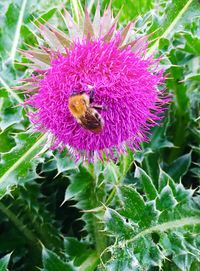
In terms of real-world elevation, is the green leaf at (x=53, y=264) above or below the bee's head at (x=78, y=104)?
below

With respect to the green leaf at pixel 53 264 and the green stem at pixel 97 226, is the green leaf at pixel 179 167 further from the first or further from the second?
the green leaf at pixel 53 264

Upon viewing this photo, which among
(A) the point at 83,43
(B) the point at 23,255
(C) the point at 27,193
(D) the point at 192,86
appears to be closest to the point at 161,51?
(D) the point at 192,86

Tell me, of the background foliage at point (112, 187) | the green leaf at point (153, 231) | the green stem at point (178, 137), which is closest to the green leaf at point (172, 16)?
the background foliage at point (112, 187)

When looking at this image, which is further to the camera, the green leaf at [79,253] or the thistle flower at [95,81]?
the green leaf at [79,253]

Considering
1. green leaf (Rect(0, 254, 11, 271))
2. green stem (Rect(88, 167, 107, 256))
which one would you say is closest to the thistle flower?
green stem (Rect(88, 167, 107, 256))

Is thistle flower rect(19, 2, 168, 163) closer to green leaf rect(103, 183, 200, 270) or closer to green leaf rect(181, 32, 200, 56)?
green leaf rect(103, 183, 200, 270)

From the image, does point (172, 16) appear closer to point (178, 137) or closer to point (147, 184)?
point (178, 137)

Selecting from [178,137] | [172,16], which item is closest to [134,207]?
[178,137]

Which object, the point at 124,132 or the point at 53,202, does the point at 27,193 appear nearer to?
the point at 53,202
